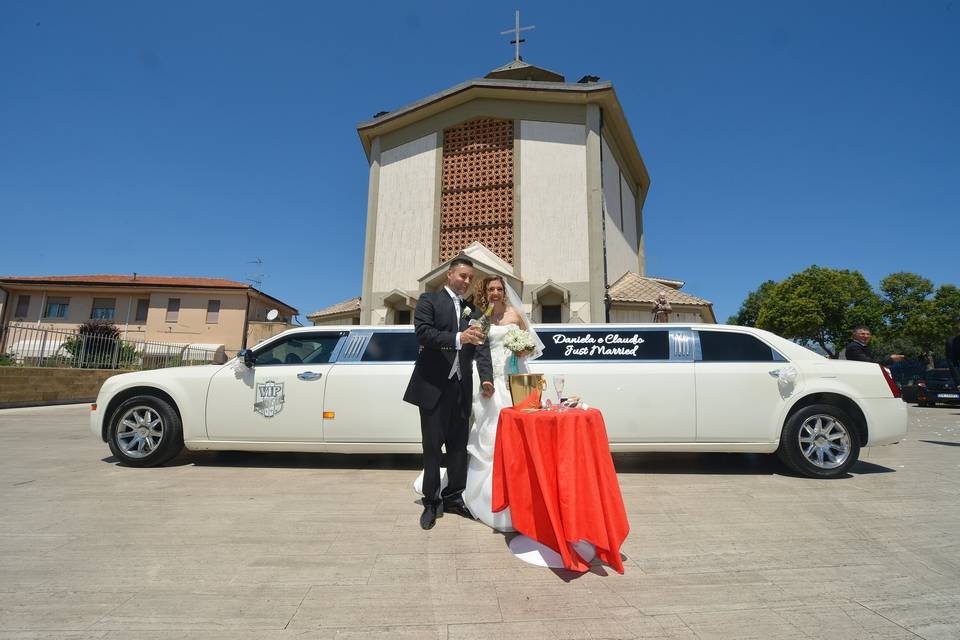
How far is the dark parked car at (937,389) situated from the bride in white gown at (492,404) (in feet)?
63.5

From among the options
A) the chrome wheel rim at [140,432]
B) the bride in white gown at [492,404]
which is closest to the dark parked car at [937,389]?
the bride in white gown at [492,404]

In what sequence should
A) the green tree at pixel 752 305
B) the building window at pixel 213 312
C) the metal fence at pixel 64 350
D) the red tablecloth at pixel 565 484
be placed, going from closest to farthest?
the red tablecloth at pixel 565 484, the metal fence at pixel 64 350, the building window at pixel 213 312, the green tree at pixel 752 305

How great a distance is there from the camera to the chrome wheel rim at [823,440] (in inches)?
195

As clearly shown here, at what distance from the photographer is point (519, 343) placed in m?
3.47

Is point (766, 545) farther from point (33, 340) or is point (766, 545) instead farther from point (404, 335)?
point (33, 340)

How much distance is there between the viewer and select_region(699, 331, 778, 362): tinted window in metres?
5.14

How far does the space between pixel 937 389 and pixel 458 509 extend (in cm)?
2052

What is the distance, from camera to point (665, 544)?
3.07 metres

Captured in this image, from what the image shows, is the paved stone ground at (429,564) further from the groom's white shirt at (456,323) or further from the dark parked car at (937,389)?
the dark parked car at (937,389)

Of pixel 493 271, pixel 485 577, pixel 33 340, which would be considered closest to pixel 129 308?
pixel 33 340

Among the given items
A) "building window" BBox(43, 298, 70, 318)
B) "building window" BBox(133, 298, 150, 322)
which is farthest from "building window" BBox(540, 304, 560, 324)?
"building window" BBox(43, 298, 70, 318)

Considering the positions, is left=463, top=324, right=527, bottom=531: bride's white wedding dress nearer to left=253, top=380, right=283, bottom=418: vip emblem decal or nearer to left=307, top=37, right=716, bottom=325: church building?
left=253, top=380, right=283, bottom=418: vip emblem decal

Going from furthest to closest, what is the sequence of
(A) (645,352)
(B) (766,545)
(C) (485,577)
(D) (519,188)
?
(D) (519,188), (A) (645,352), (B) (766,545), (C) (485,577)

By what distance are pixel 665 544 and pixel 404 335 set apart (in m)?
3.44
